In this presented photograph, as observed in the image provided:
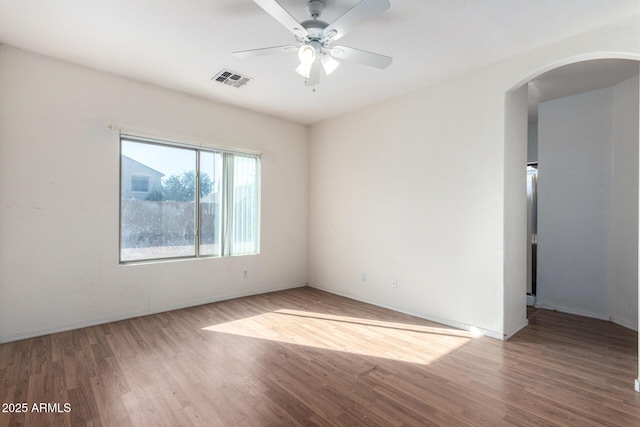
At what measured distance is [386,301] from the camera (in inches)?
164

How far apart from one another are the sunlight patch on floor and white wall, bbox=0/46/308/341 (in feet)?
3.50

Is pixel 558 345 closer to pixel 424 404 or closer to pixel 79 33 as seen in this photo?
pixel 424 404

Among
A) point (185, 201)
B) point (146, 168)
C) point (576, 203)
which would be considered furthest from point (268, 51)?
point (576, 203)

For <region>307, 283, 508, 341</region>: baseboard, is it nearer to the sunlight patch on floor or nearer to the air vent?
the sunlight patch on floor

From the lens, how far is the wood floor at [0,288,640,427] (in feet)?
6.27

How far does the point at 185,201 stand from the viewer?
418 cm

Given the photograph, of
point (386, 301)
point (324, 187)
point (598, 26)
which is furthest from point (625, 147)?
point (324, 187)

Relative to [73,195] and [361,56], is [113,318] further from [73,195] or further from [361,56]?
[361,56]

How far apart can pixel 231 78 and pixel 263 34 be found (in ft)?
3.48

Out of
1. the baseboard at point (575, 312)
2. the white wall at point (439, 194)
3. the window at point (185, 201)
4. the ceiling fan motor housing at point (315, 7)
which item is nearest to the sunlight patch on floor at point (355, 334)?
the white wall at point (439, 194)

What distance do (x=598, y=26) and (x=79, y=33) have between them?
441cm

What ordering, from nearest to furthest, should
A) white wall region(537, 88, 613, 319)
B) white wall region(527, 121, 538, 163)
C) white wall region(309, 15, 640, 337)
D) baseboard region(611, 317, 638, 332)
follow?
white wall region(309, 15, 640, 337)
baseboard region(611, 317, 638, 332)
white wall region(537, 88, 613, 319)
white wall region(527, 121, 538, 163)

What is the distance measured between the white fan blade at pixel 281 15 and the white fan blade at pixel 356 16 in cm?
19

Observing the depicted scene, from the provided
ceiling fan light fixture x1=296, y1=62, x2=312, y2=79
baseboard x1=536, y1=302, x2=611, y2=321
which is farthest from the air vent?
baseboard x1=536, y1=302, x2=611, y2=321
